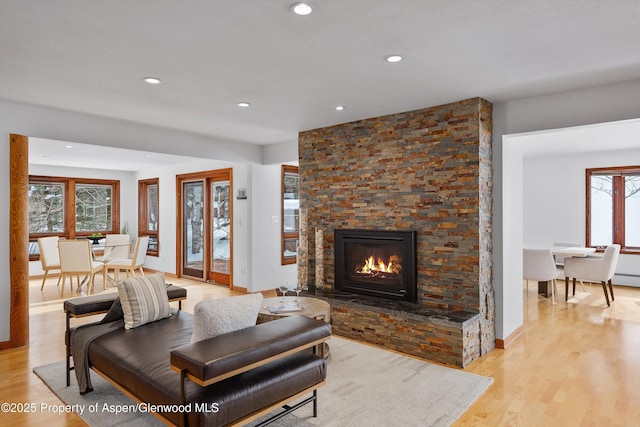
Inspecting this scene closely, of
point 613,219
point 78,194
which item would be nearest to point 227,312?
point 613,219

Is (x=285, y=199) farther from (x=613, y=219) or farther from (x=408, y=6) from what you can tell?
(x=613, y=219)

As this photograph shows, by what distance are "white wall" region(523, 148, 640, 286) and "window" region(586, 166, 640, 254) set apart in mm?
125

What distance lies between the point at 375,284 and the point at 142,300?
238 centimetres

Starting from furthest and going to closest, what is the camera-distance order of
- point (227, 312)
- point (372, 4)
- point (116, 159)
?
1. point (116, 159)
2. point (227, 312)
3. point (372, 4)

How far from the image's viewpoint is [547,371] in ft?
11.0

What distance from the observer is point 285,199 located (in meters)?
6.89

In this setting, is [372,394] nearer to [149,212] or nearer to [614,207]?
[614,207]

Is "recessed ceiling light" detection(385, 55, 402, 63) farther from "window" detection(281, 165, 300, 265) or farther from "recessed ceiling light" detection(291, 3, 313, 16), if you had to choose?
"window" detection(281, 165, 300, 265)

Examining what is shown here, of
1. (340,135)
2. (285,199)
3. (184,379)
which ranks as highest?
(340,135)

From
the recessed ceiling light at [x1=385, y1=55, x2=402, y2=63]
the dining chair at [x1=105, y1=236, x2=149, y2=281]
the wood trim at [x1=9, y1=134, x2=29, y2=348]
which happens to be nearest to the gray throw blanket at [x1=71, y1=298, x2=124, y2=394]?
the wood trim at [x1=9, y1=134, x2=29, y2=348]

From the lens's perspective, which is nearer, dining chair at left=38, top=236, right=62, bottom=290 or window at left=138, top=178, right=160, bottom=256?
dining chair at left=38, top=236, right=62, bottom=290

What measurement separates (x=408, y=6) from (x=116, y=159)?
22.1 feet

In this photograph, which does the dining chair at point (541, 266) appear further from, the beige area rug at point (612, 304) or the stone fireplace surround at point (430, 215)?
the stone fireplace surround at point (430, 215)

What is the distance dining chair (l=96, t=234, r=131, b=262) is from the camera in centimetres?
774
